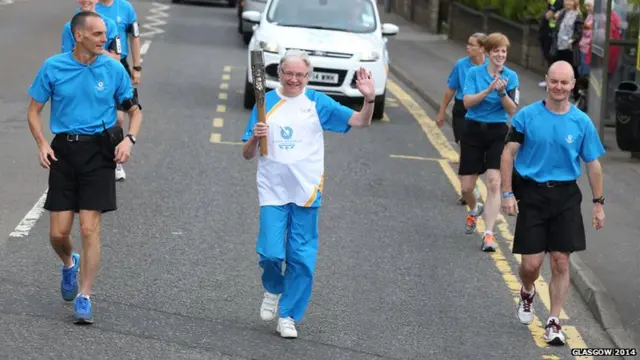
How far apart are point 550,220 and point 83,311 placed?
3.03 metres

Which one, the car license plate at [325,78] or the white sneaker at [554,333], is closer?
the white sneaker at [554,333]

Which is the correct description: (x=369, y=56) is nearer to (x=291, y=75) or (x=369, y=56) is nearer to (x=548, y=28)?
(x=548, y=28)

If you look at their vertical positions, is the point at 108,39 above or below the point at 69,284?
above

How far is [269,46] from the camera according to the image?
60.6 ft

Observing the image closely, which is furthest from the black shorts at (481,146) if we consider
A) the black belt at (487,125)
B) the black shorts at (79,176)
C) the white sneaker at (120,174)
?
the black shorts at (79,176)

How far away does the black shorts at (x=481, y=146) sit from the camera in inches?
445

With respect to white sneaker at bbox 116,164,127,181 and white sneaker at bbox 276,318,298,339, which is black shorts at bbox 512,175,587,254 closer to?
white sneaker at bbox 276,318,298,339

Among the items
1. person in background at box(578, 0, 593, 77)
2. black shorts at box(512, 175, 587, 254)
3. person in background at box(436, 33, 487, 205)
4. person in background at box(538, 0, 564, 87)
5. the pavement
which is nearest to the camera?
black shorts at box(512, 175, 587, 254)

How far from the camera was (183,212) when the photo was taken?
39.0ft

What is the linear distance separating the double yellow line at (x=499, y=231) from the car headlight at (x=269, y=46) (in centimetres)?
234

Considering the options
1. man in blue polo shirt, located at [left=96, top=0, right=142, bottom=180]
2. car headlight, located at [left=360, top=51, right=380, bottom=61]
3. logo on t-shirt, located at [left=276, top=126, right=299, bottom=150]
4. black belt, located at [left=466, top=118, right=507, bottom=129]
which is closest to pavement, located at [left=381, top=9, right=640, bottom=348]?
black belt, located at [left=466, top=118, right=507, bottom=129]

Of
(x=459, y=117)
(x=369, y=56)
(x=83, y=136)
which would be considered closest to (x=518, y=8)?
(x=369, y=56)

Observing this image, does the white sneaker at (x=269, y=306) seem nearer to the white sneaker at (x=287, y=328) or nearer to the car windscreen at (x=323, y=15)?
the white sneaker at (x=287, y=328)

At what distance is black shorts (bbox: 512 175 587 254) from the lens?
8.49 meters
